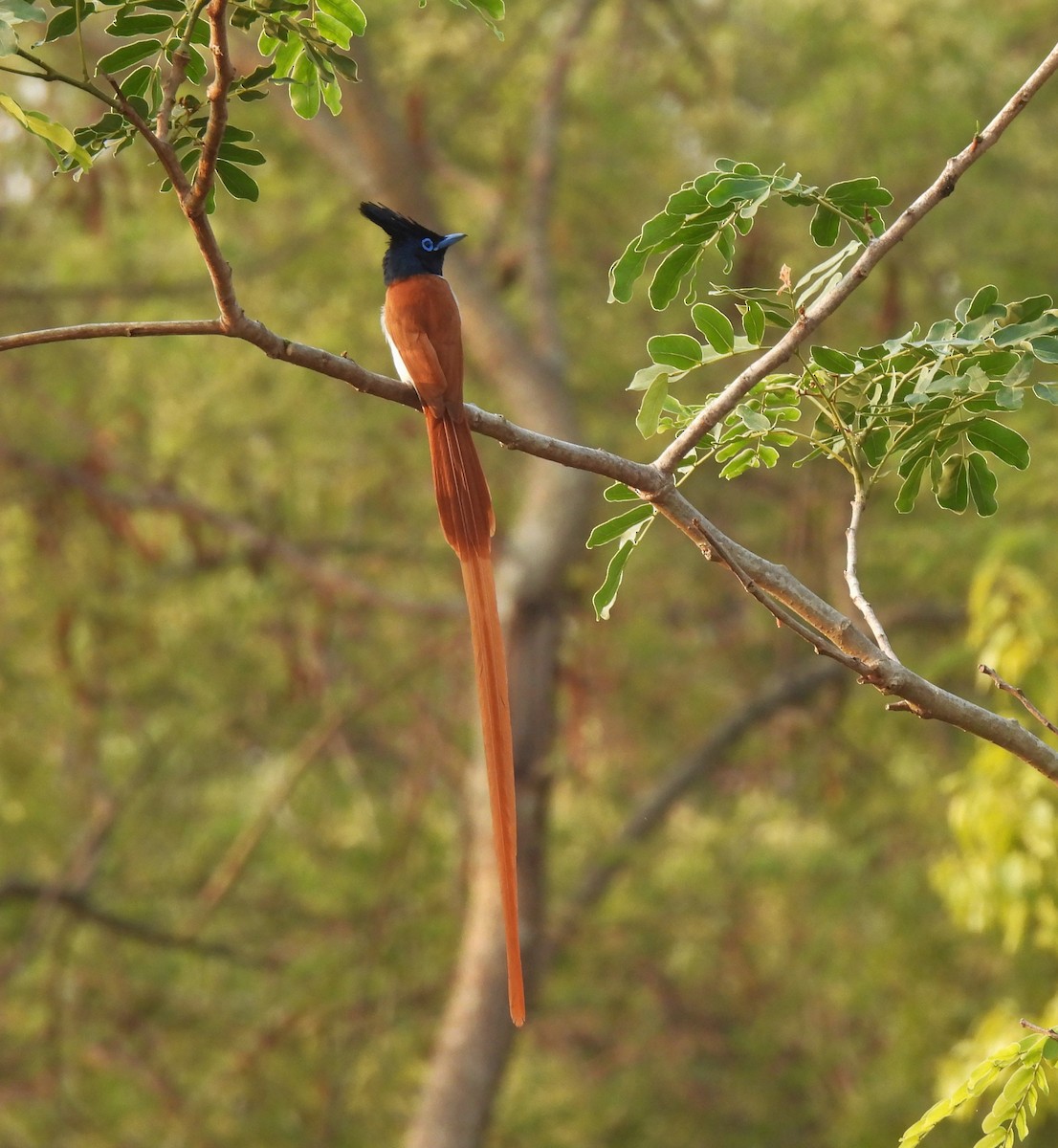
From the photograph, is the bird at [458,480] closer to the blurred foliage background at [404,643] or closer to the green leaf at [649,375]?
the green leaf at [649,375]

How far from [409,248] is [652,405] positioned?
3.85 ft

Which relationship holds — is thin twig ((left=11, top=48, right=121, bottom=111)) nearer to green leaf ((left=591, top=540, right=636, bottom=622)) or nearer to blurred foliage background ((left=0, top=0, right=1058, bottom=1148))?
green leaf ((left=591, top=540, right=636, bottom=622))

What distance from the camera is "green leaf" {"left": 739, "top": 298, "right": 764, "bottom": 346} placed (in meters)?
2.13

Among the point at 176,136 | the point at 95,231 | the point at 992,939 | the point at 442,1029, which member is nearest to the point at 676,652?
the point at 992,939

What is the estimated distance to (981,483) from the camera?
88.4 inches

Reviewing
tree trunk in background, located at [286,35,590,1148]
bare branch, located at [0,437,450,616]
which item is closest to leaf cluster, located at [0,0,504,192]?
tree trunk in background, located at [286,35,590,1148]

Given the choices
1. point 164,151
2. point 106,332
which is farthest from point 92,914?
point 164,151

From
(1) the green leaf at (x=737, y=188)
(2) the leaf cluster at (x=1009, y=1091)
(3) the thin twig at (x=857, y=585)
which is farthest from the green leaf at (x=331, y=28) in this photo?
(2) the leaf cluster at (x=1009, y=1091)

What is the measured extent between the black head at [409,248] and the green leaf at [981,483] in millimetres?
1235

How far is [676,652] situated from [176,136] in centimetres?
966

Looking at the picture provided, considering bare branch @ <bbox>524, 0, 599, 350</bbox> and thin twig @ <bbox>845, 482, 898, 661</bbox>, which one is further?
bare branch @ <bbox>524, 0, 599, 350</bbox>

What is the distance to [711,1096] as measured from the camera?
43.8 feet

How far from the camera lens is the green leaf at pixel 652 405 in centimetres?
216

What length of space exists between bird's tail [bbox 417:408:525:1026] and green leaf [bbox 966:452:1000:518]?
66 cm
